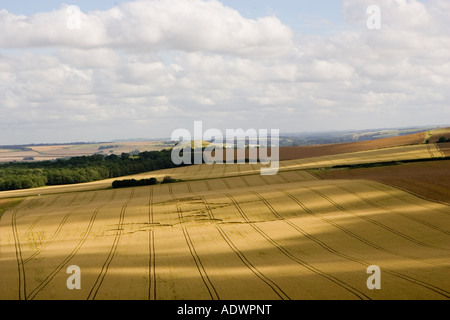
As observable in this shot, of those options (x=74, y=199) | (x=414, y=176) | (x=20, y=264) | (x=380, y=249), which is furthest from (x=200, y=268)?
(x=74, y=199)

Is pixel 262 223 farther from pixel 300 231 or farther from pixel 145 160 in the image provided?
pixel 145 160

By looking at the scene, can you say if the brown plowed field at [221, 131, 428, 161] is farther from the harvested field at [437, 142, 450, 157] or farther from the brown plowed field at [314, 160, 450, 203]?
the brown plowed field at [314, 160, 450, 203]

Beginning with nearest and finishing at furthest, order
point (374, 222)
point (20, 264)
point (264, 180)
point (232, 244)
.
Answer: point (20, 264)
point (232, 244)
point (374, 222)
point (264, 180)

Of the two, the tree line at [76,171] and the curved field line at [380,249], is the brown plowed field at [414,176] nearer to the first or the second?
the curved field line at [380,249]

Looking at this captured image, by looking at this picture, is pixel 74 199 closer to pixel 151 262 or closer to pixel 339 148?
pixel 151 262

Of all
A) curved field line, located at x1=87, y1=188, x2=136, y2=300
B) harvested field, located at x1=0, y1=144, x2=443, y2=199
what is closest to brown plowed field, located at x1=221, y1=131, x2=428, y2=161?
harvested field, located at x1=0, y1=144, x2=443, y2=199

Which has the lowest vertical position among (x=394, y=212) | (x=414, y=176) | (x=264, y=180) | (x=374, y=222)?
(x=374, y=222)

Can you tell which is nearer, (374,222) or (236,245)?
(236,245)
